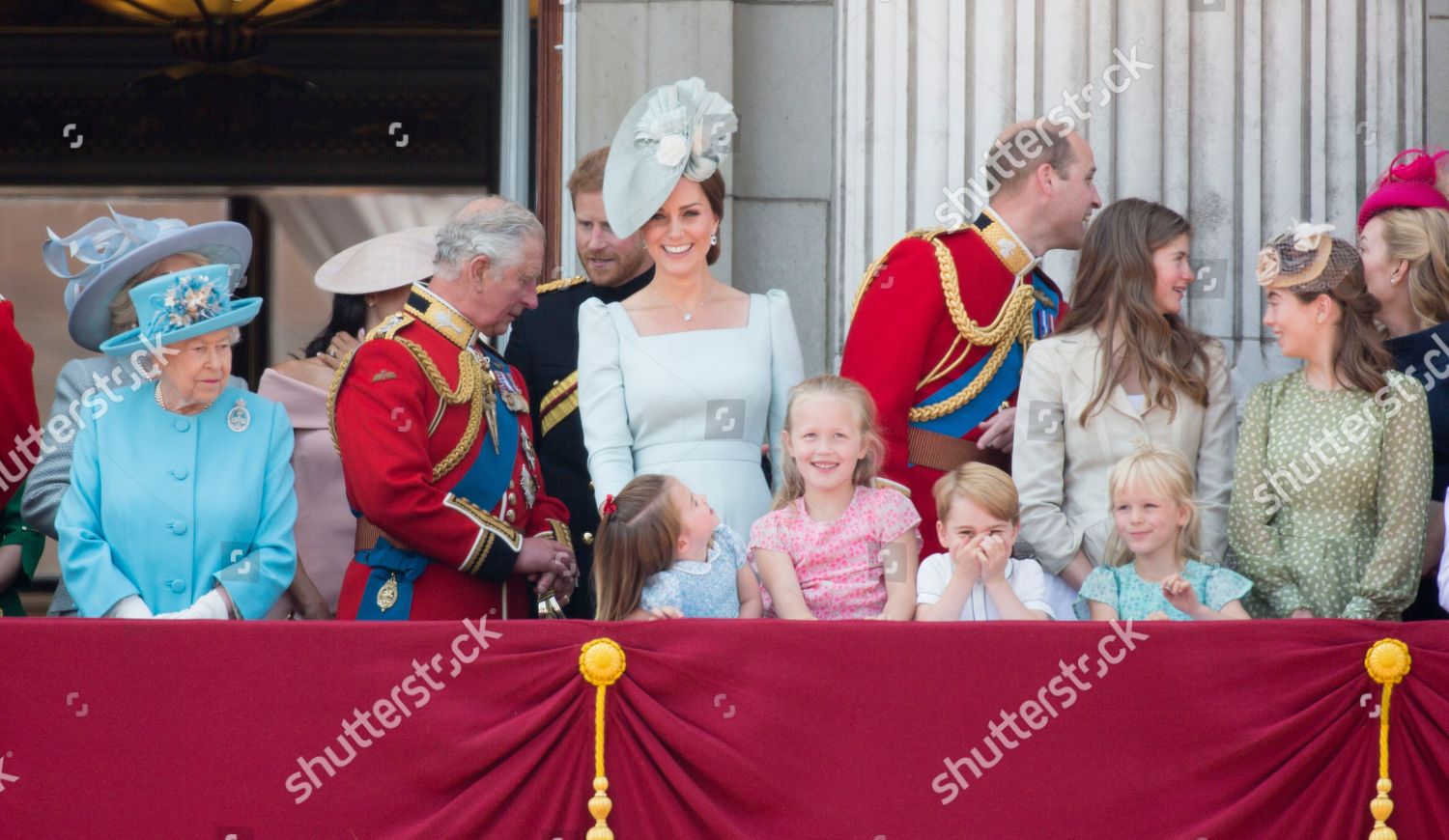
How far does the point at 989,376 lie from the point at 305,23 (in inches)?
198

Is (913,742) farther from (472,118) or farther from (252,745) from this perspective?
(472,118)

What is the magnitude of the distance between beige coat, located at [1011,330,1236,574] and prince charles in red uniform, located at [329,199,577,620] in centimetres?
107

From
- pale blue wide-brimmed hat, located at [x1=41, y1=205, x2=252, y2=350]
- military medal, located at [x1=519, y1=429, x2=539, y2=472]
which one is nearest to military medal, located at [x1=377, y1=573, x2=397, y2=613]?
military medal, located at [x1=519, y1=429, x2=539, y2=472]

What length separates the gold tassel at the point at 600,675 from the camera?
3.99m

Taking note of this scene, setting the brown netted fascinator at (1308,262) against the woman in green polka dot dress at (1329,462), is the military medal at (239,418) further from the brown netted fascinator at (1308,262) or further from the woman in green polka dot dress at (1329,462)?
the brown netted fascinator at (1308,262)

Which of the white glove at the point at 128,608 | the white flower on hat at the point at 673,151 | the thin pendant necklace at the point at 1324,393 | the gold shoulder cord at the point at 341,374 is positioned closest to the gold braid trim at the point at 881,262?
the white flower on hat at the point at 673,151

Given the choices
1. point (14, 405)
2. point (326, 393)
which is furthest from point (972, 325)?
point (14, 405)

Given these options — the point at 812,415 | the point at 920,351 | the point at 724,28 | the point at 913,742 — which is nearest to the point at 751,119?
the point at 724,28

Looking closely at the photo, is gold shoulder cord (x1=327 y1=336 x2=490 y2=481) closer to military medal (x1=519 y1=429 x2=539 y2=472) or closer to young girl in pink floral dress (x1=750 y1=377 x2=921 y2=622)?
military medal (x1=519 y1=429 x2=539 y2=472)

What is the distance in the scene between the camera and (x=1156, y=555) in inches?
179

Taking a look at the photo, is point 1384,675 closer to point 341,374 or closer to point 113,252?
point 341,374

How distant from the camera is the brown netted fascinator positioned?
473cm

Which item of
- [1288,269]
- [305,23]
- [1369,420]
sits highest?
[305,23]

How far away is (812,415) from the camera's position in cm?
455
